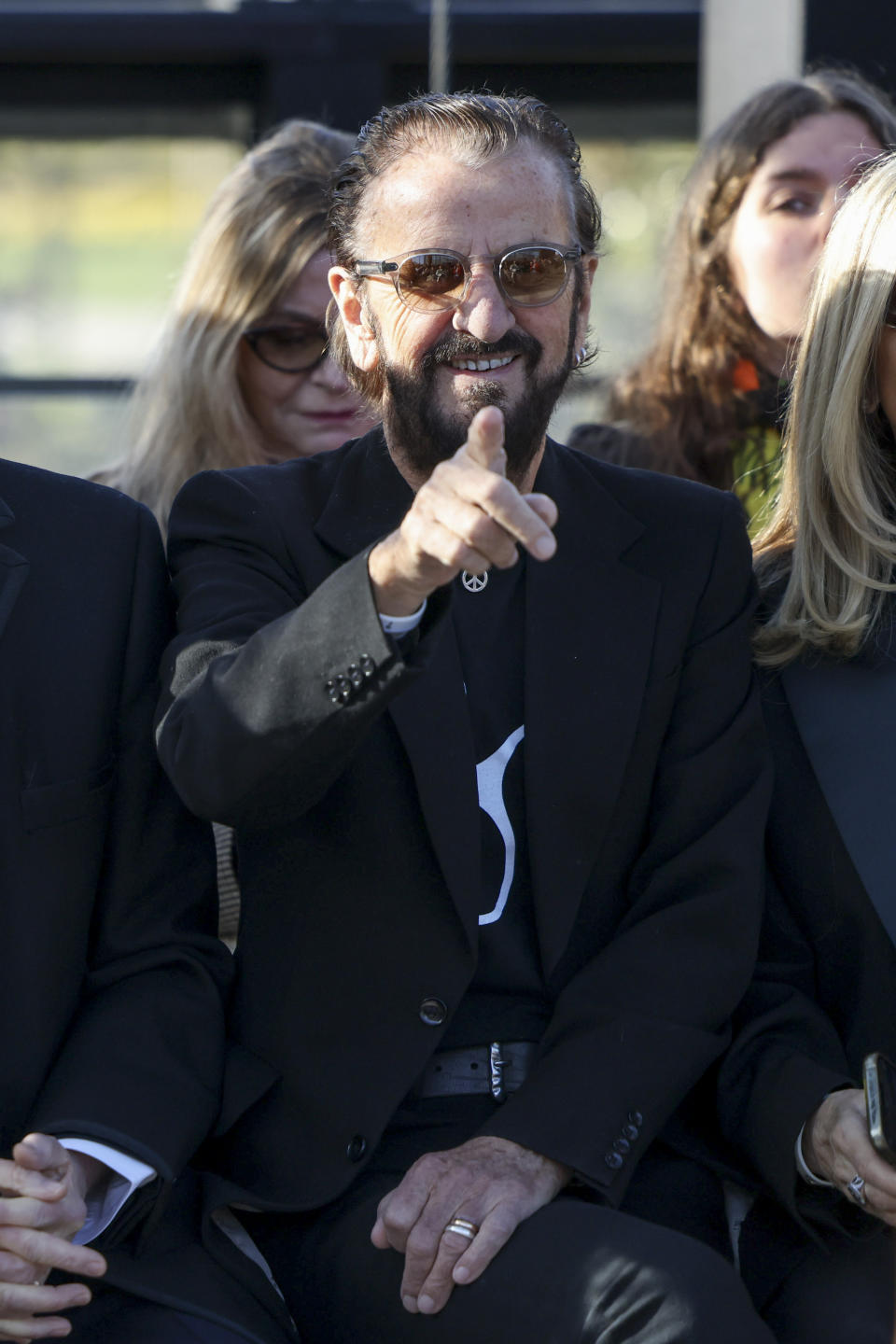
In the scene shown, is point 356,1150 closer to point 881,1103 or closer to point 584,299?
point 881,1103

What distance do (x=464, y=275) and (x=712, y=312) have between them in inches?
62.2

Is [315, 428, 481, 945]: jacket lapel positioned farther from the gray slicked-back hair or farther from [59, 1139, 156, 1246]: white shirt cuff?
[59, 1139, 156, 1246]: white shirt cuff

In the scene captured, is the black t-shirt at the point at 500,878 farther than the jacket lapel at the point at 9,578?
Yes

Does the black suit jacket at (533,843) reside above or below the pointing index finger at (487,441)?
below

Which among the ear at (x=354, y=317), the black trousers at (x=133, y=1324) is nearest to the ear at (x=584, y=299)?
the ear at (x=354, y=317)

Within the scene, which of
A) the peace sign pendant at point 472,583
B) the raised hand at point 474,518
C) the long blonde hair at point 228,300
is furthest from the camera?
the long blonde hair at point 228,300

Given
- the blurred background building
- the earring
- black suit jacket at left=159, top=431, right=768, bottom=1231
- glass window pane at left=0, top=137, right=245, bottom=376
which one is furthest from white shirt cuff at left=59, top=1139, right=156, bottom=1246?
glass window pane at left=0, top=137, right=245, bottom=376

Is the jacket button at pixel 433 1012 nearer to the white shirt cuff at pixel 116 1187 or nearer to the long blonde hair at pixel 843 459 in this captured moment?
the white shirt cuff at pixel 116 1187

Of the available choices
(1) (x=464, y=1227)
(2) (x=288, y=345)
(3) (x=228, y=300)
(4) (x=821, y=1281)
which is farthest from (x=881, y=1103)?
(3) (x=228, y=300)

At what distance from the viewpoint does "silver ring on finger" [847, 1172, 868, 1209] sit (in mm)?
1934

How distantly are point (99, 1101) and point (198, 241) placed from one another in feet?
6.60

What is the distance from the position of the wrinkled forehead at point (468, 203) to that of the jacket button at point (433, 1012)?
88cm

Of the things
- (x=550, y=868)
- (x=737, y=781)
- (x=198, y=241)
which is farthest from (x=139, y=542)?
(x=198, y=241)

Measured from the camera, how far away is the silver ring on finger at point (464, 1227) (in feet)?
6.11
